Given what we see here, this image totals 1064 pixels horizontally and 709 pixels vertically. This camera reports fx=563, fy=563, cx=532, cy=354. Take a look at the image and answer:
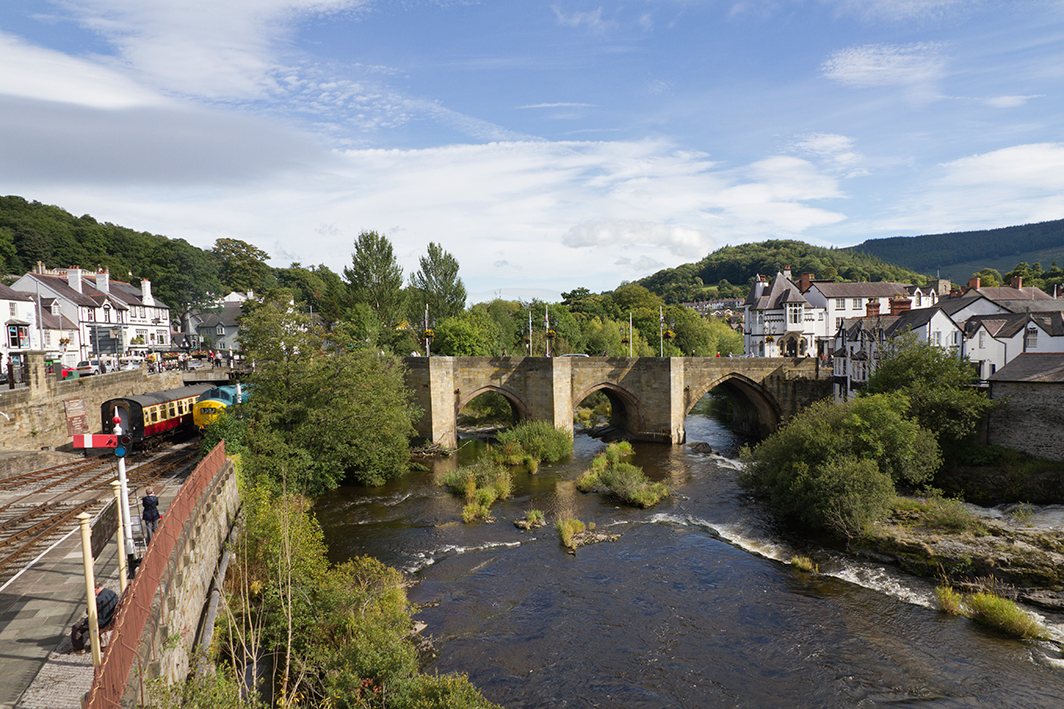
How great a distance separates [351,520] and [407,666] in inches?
608

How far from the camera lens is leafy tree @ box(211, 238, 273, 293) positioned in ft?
331

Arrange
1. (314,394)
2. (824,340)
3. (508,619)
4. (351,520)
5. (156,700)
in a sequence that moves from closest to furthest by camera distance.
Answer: (156,700) → (508,619) → (351,520) → (314,394) → (824,340)

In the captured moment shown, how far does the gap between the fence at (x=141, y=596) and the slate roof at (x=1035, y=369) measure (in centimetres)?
3478

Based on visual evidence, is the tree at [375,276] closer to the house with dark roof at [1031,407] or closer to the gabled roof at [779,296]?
the gabled roof at [779,296]

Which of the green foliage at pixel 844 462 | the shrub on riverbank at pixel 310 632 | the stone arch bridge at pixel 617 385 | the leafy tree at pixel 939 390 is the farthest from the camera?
the stone arch bridge at pixel 617 385

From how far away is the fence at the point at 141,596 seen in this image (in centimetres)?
603

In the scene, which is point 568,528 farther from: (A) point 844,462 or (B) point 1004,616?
(B) point 1004,616

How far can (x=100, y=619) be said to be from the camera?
9.03 m

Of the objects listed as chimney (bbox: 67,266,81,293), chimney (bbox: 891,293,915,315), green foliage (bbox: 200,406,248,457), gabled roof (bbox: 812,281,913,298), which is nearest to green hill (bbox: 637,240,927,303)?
gabled roof (bbox: 812,281,913,298)

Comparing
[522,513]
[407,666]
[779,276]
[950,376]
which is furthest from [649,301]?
[407,666]

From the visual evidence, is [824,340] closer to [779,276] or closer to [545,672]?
[779,276]

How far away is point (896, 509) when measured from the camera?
23.6 metres

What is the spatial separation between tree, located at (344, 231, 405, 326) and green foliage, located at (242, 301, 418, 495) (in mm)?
25773

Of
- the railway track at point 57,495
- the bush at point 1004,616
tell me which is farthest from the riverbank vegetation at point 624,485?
the railway track at point 57,495
